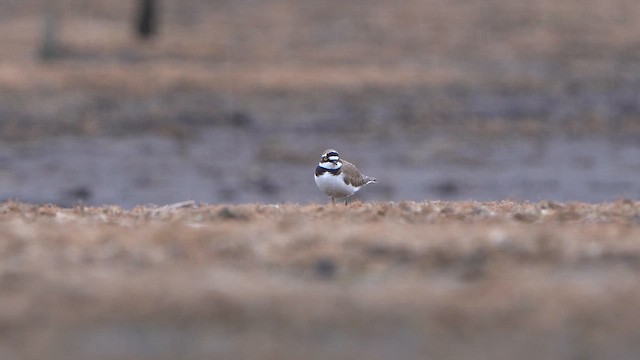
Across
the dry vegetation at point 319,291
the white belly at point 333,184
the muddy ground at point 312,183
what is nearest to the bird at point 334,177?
the white belly at point 333,184

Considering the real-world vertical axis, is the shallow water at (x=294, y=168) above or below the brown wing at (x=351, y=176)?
above

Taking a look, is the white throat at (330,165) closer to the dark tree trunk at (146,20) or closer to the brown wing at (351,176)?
the brown wing at (351,176)

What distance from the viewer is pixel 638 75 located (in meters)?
34.5

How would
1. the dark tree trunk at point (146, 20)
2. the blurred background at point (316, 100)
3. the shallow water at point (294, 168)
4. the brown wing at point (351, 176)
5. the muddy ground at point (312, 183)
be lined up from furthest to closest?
the dark tree trunk at point (146, 20)
the blurred background at point (316, 100)
the shallow water at point (294, 168)
the brown wing at point (351, 176)
the muddy ground at point (312, 183)

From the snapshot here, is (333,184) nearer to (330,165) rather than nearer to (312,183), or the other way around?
(330,165)

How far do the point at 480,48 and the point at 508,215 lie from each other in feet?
80.0

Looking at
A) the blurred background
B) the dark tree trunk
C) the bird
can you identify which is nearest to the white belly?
the bird

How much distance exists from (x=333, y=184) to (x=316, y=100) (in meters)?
16.9

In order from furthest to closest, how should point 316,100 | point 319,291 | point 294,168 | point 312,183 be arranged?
point 316,100 → point 294,168 → point 312,183 → point 319,291

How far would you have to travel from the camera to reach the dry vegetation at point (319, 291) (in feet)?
29.0

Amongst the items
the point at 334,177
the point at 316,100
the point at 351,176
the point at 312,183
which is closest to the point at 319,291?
Answer: the point at 334,177

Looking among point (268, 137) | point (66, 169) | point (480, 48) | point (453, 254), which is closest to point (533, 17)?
point (480, 48)

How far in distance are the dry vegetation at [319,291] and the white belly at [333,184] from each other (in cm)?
278

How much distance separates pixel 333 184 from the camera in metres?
14.7
